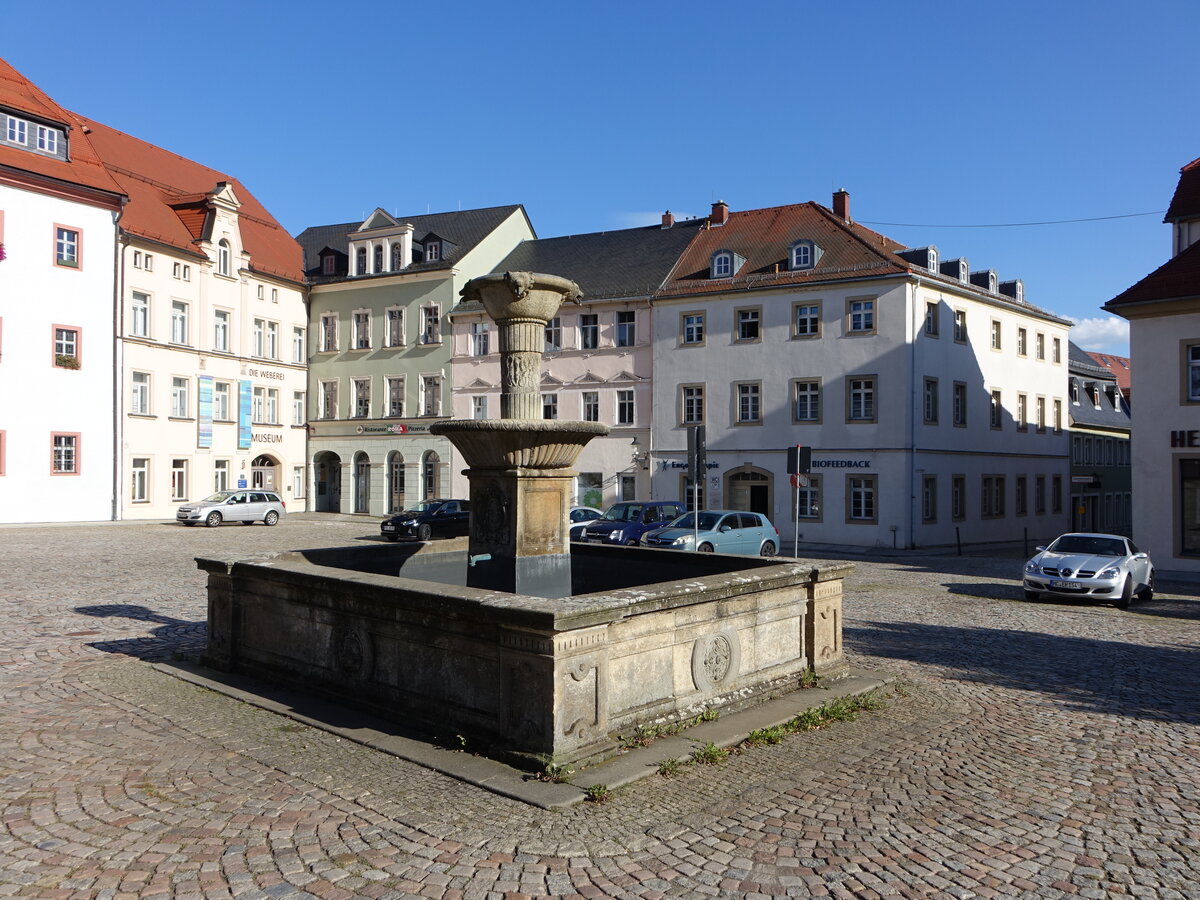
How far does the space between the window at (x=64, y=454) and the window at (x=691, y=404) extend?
22022 millimetres

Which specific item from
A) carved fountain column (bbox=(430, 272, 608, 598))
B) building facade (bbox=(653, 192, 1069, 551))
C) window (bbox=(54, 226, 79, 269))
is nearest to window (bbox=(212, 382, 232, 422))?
window (bbox=(54, 226, 79, 269))

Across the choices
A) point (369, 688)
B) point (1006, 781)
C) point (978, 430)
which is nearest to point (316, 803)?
point (369, 688)

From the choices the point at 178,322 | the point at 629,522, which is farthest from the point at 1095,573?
the point at 178,322

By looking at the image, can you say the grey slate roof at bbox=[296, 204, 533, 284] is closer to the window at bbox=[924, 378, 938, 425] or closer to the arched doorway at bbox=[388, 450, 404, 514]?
the arched doorway at bbox=[388, 450, 404, 514]

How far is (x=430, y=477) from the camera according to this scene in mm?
44156

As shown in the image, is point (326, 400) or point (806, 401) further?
point (326, 400)

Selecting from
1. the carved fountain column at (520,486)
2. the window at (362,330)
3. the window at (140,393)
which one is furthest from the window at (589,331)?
the carved fountain column at (520,486)

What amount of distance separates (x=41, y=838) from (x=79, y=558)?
60.8 feet

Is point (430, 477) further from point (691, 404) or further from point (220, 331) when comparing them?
point (691, 404)

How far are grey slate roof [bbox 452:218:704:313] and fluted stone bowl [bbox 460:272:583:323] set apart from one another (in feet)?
93.5

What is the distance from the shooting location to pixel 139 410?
38.2m

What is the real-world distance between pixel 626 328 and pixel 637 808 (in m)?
33.6

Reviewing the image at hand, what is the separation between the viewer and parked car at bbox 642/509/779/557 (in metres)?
23.2

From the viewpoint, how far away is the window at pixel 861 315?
1316 inches
